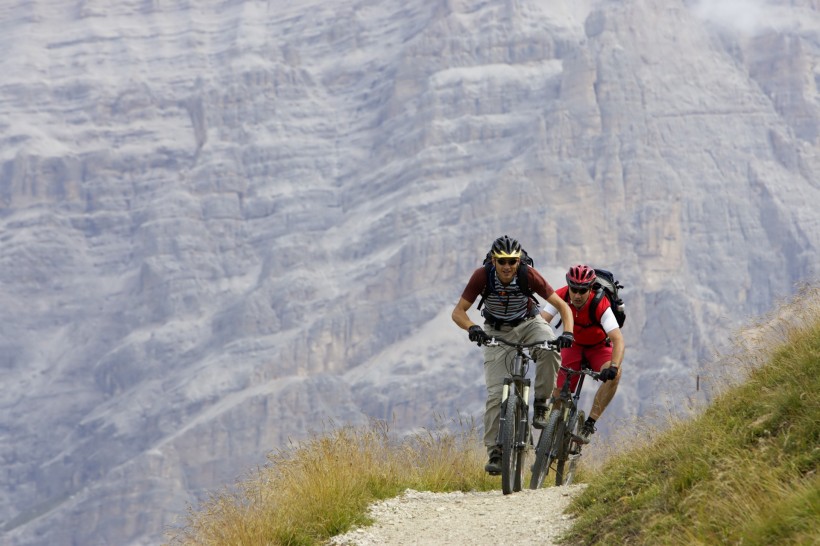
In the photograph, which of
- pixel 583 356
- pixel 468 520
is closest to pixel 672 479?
pixel 468 520

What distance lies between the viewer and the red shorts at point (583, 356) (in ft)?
44.5

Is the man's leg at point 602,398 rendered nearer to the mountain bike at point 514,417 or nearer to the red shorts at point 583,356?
the red shorts at point 583,356

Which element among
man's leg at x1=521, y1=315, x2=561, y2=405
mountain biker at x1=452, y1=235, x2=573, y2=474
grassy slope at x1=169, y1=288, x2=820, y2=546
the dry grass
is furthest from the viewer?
man's leg at x1=521, y1=315, x2=561, y2=405

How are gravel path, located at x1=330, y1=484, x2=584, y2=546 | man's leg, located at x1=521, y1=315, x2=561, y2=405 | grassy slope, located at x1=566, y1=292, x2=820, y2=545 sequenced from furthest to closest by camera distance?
1. man's leg, located at x1=521, y1=315, x2=561, y2=405
2. gravel path, located at x1=330, y1=484, x2=584, y2=546
3. grassy slope, located at x1=566, y1=292, x2=820, y2=545

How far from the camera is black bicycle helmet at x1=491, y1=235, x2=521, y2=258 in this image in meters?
12.4

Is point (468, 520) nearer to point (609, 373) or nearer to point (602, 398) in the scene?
point (609, 373)

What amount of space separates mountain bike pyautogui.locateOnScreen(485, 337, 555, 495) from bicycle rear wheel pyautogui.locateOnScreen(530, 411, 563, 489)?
378mm

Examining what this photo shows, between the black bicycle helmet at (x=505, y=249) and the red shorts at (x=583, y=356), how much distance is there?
5.49 ft

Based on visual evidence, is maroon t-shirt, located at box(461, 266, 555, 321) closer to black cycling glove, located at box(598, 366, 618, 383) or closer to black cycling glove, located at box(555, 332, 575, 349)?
black cycling glove, located at box(555, 332, 575, 349)

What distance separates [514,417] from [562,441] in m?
1.00

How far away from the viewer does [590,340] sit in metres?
13.6

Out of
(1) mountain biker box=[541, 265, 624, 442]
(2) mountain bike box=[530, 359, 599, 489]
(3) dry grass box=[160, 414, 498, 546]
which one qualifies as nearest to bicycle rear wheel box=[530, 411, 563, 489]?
(2) mountain bike box=[530, 359, 599, 489]

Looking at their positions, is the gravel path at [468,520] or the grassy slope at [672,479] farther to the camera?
the gravel path at [468,520]

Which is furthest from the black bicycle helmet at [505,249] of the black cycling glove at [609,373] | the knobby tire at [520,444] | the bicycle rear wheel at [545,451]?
the bicycle rear wheel at [545,451]
